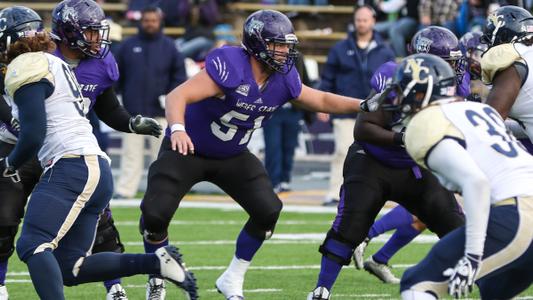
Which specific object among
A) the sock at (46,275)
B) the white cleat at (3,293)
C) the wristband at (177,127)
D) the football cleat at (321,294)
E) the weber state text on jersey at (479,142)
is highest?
the weber state text on jersey at (479,142)

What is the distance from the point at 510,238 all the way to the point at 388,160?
1.70 meters

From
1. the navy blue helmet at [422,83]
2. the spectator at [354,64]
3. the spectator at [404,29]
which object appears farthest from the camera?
the spectator at [404,29]

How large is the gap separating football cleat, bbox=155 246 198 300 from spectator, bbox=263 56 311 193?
7.25 m

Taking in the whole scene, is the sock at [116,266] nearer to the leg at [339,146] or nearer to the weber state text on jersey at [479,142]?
the weber state text on jersey at [479,142]

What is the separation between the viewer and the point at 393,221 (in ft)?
25.2

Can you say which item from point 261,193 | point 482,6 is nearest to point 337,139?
point 482,6

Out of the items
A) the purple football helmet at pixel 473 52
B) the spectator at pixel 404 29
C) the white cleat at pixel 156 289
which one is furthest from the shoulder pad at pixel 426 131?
the spectator at pixel 404 29

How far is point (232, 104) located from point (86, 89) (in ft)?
2.61

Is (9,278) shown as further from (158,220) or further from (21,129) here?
(21,129)

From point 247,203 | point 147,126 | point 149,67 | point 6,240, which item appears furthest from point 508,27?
point 149,67

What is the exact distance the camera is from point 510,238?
480 cm

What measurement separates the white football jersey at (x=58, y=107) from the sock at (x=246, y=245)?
3.75 feet

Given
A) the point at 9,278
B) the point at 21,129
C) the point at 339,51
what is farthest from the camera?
the point at 339,51

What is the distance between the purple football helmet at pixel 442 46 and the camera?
256 inches
